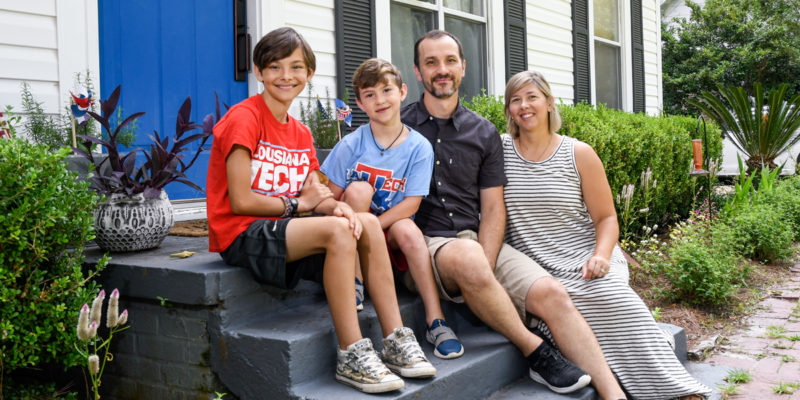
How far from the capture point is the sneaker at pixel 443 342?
250 cm

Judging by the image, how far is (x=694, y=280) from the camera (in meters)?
4.13

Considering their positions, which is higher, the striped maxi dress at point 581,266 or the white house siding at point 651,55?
the white house siding at point 651,55

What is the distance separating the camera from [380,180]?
272 cm

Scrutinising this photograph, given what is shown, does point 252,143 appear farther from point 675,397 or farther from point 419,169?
point 675,397

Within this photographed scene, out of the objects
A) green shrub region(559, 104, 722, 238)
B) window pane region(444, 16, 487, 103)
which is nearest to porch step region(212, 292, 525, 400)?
green shrub region(559, 104, 722, 238)

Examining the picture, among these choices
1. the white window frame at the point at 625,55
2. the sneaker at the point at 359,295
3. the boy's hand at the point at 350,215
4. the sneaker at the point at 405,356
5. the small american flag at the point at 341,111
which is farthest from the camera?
the white window frame at the point at 625,55

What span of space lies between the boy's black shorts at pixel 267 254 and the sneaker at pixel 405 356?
422 mm

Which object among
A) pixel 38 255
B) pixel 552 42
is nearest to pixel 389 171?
pixel 38 255

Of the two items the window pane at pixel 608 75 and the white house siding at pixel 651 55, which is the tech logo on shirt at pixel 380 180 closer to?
the window pane at pixel 608 75

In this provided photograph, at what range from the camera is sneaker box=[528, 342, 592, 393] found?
251cm

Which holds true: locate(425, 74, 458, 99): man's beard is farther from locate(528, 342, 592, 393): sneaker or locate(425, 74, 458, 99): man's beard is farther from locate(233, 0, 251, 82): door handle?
locate(233, 0, 251, 82): door handle

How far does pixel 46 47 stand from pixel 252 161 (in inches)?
65.7

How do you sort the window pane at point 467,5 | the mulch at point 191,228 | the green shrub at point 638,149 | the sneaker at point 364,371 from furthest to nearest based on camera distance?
the window pane at point 467,5, the green shrub at point 638,149, the mulch at point 191,228, the sneaker at point 364,371

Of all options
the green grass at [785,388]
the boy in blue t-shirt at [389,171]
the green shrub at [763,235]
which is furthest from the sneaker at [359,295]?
the green shrub at [763,235]
